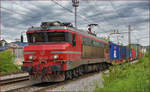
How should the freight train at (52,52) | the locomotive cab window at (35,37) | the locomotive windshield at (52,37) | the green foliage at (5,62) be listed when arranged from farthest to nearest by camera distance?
the green foliage at (5,62), the locomotive cab window at (35,37), the locomotive windshield at (52,37), the freight train at (52,52)

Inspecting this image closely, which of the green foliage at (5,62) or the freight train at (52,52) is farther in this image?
the green foliage at (5,62)

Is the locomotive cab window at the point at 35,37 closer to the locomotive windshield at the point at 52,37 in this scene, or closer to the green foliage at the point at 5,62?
the locomotive windshield at the point at 52,37

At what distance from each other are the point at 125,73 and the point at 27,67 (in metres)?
5.67

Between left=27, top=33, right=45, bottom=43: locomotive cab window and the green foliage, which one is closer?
left=27, top=33, right=45, bottom=43: locomotive cab window

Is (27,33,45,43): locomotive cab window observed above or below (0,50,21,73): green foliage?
above

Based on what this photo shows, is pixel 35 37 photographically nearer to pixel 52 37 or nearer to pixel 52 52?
pixel 52 37

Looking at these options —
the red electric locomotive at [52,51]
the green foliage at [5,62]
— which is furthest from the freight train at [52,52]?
the green foliage at [5,62]

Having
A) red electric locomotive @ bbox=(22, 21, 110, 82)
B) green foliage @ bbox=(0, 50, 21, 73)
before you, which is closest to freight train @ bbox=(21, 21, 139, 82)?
red electric locomotive @ bbox=(22, 21, 110, 82)

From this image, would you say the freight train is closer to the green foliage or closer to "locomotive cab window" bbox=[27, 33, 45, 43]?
"locomotive cab window" bbox=[27, 33, 45, 43]

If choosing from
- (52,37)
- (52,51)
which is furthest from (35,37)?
(52,51)

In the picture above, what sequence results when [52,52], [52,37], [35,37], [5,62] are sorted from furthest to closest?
[5,62]
[35,37]
[52,37]
[52,52]

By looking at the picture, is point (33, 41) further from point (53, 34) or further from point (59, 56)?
point (59, 56)

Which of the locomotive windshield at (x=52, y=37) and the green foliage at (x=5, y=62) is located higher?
the locomotive windshield at (x=52, y=37)

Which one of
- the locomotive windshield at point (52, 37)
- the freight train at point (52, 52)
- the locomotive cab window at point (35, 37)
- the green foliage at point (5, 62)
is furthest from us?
the green foliage at point (5, 62)
